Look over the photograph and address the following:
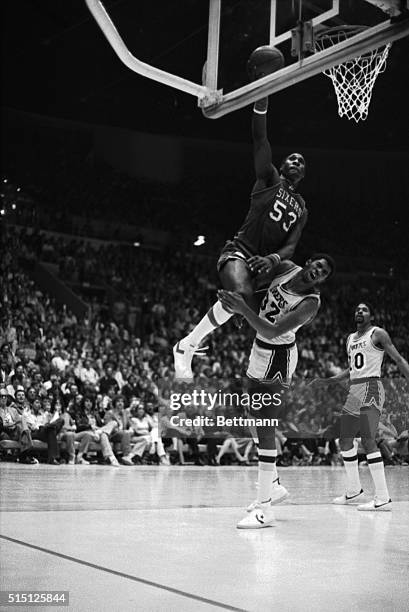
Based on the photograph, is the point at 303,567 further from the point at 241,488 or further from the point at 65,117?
the point at 65,117

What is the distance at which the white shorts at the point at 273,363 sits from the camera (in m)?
6.68

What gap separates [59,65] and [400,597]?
2410 cm

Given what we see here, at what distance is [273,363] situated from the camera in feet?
21.9

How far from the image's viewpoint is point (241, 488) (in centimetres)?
1019

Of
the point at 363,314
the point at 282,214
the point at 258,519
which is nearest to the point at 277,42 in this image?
the point at 282,214

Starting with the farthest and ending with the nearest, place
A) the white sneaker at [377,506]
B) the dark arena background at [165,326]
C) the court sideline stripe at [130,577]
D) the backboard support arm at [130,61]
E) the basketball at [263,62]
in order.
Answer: the white sneaker at [377,506] < the backboard support arm at [130,61] < the basketball at [263,62] < the dark arena background at [165,326] < the court sideline stripe at [130,577]

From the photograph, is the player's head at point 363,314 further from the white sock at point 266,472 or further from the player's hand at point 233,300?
the player's hand at point 233,300

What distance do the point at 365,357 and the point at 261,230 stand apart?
2.87m

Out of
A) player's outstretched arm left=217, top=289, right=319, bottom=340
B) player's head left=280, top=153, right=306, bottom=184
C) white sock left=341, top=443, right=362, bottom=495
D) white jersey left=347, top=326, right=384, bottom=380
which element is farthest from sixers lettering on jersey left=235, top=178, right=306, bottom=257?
white sock left=341, top=443, right=362, bottom=495

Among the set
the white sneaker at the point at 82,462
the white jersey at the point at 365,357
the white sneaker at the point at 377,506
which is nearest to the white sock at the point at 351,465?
the white sneaker at the point at 377,506

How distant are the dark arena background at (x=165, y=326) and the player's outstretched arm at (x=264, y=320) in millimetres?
1520

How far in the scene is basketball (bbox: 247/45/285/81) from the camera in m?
5.64

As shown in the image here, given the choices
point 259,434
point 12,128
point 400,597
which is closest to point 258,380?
point 259,434

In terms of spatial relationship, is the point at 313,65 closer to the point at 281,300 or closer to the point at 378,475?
the point at 281,300
